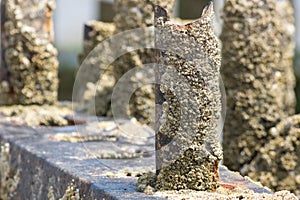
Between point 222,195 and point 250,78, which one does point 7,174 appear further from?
point 222,195

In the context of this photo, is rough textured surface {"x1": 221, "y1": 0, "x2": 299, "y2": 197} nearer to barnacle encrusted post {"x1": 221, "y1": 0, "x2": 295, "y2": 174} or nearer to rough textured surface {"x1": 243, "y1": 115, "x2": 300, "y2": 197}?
barnacle encrusted post {"x1": 221, "y1": 0, "x2": 295, "y2": 174}

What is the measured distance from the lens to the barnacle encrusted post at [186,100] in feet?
10.2

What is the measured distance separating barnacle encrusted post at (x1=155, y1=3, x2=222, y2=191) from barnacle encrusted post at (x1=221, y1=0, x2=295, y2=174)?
202 cm

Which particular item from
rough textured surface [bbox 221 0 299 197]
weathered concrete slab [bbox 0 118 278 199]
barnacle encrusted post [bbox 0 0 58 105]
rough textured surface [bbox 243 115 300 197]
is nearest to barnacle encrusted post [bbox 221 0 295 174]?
rough textured surface [bbox 221 0 299 197]

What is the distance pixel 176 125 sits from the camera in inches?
123

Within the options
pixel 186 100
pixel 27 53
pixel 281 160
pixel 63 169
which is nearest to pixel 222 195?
pixel 186 100

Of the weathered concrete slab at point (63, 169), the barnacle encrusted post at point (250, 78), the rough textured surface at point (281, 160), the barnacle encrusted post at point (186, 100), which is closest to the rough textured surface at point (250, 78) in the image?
the barnacle encrusted post at point (250, 78)

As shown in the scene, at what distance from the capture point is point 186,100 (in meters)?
3.12

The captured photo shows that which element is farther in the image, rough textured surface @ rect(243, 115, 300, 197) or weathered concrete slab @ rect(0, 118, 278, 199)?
rough textured surface @ rect(243, 115, 300, 197)

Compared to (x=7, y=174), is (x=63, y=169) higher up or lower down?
higher up

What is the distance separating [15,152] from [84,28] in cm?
238

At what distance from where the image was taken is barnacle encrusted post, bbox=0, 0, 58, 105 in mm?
A: 6480

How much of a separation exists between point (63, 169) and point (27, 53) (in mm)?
2906

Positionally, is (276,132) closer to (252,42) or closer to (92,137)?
(252,42)
